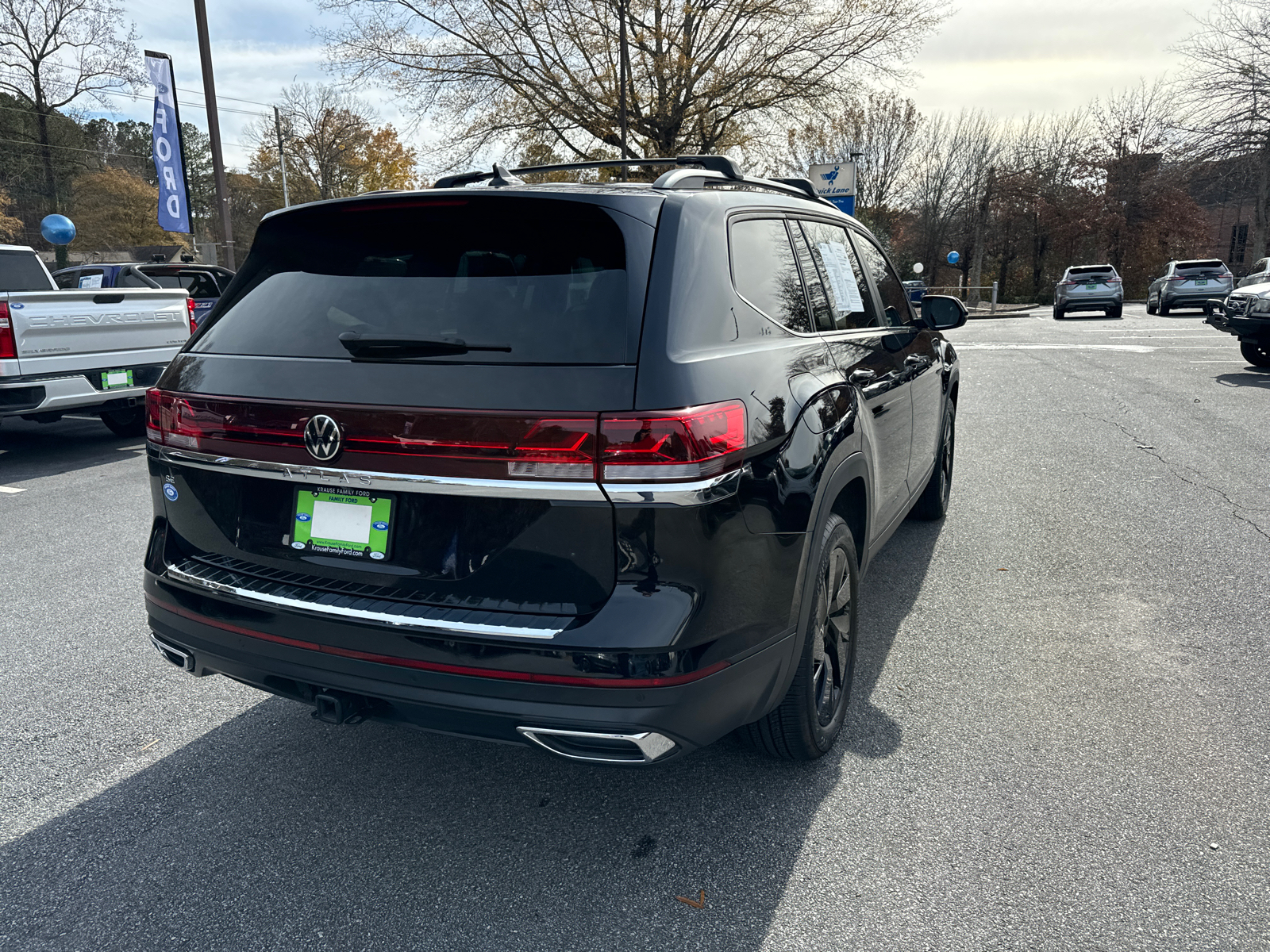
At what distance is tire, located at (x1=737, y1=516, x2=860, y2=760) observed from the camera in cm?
266

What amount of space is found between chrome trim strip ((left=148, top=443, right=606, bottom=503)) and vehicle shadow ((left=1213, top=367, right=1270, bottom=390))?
1195 centimetres

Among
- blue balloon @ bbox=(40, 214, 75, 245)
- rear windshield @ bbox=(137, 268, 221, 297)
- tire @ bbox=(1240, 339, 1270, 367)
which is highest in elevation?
blue balloon @ bbox=(40, 214, 75, 245)

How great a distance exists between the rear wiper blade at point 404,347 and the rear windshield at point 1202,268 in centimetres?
3166

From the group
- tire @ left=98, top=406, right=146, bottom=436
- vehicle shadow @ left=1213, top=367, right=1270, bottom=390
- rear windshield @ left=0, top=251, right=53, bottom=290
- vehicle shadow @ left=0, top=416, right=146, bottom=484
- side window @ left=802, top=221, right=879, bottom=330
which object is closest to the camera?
side window @ left=802, top=221, right=879, bottom=330

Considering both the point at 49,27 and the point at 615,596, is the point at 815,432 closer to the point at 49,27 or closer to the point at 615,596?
the point at 615,596

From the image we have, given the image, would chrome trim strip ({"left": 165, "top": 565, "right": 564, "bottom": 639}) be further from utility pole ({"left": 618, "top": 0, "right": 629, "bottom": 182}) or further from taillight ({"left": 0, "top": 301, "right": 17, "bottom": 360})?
utility pole ({"left": 618, "top": 0, "right": 629, "bottom": 182})

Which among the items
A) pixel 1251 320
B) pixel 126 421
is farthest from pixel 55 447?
pixel 1251 320

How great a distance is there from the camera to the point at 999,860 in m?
2.42

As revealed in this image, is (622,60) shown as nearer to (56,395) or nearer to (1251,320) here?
(1251,320)

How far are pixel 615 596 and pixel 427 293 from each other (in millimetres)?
961

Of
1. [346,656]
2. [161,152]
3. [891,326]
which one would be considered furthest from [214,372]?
[161,152]

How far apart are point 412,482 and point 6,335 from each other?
7071 millimetres

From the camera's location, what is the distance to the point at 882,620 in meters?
4.16

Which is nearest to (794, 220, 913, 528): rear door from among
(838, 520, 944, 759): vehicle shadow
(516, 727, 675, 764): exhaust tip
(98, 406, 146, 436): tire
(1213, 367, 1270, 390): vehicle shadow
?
(838, 520, 944, 759): vehicle shadow
